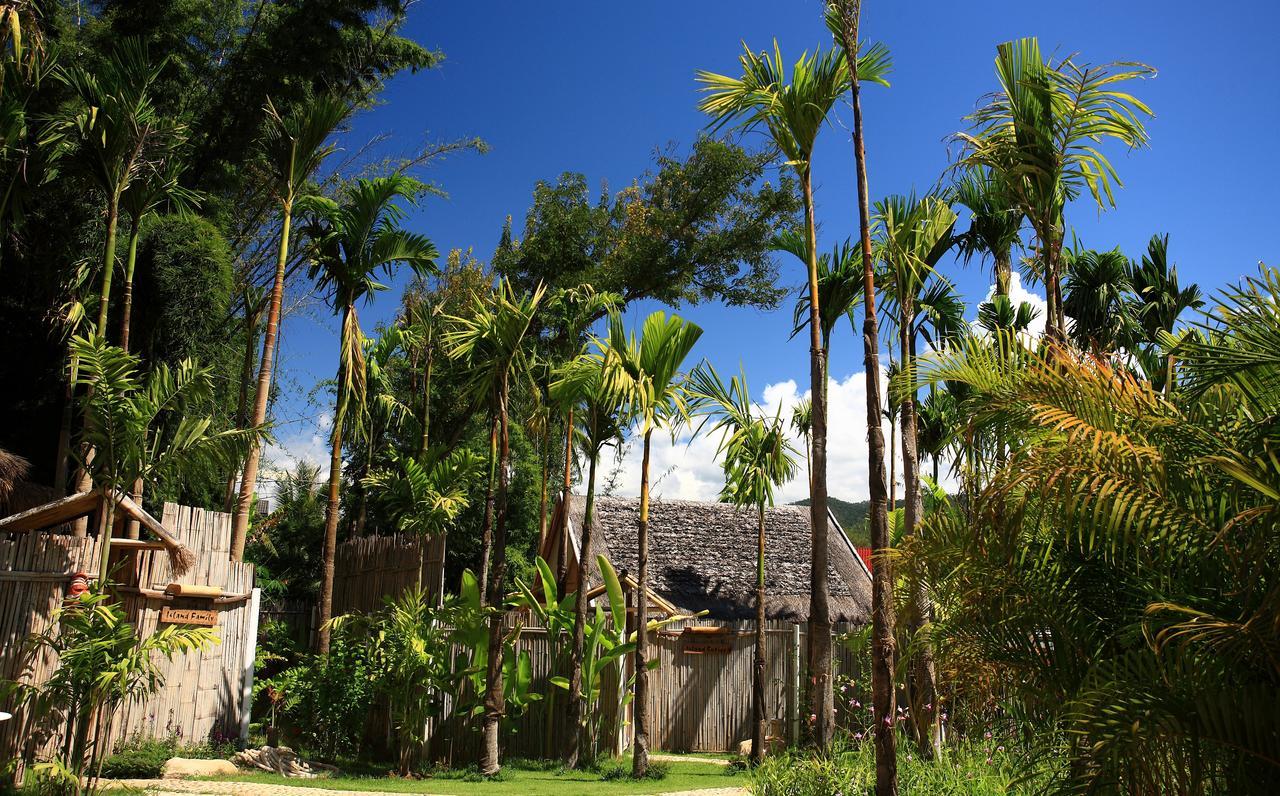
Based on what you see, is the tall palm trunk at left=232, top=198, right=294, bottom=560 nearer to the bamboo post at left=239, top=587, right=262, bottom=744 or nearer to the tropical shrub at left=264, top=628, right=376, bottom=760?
the bamboo post at left=239, top=587, right=262, bottom=744

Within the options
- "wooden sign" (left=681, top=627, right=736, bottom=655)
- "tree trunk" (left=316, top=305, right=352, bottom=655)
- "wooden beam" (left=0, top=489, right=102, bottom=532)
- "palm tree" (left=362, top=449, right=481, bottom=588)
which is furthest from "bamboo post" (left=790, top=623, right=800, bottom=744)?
"wooden beam" (left=0, top=489, right=102, bottom=532)

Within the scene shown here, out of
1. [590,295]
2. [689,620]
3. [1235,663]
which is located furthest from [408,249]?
[1235,663]

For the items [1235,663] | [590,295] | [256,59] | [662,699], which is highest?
[256,59]

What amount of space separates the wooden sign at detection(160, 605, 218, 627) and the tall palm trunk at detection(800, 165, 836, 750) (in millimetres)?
7294

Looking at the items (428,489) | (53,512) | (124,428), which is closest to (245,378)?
(428,489)

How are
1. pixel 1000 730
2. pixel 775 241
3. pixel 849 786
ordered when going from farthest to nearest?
1. pixel 775 241
2. pixel 1000 730
3. pixel 849 786

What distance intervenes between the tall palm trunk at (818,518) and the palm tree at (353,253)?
6.65 meters

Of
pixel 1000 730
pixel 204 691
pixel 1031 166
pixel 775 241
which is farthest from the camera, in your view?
pixel 775 241

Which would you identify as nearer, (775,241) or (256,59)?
(775,241)

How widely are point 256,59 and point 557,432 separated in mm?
8839

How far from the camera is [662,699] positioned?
15.5 meters

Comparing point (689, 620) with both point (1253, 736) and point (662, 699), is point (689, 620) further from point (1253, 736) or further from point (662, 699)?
point (1253, 736)

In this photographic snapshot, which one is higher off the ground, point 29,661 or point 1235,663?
point 1235,663

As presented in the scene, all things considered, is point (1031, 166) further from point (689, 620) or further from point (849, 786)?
point (689, 620)
